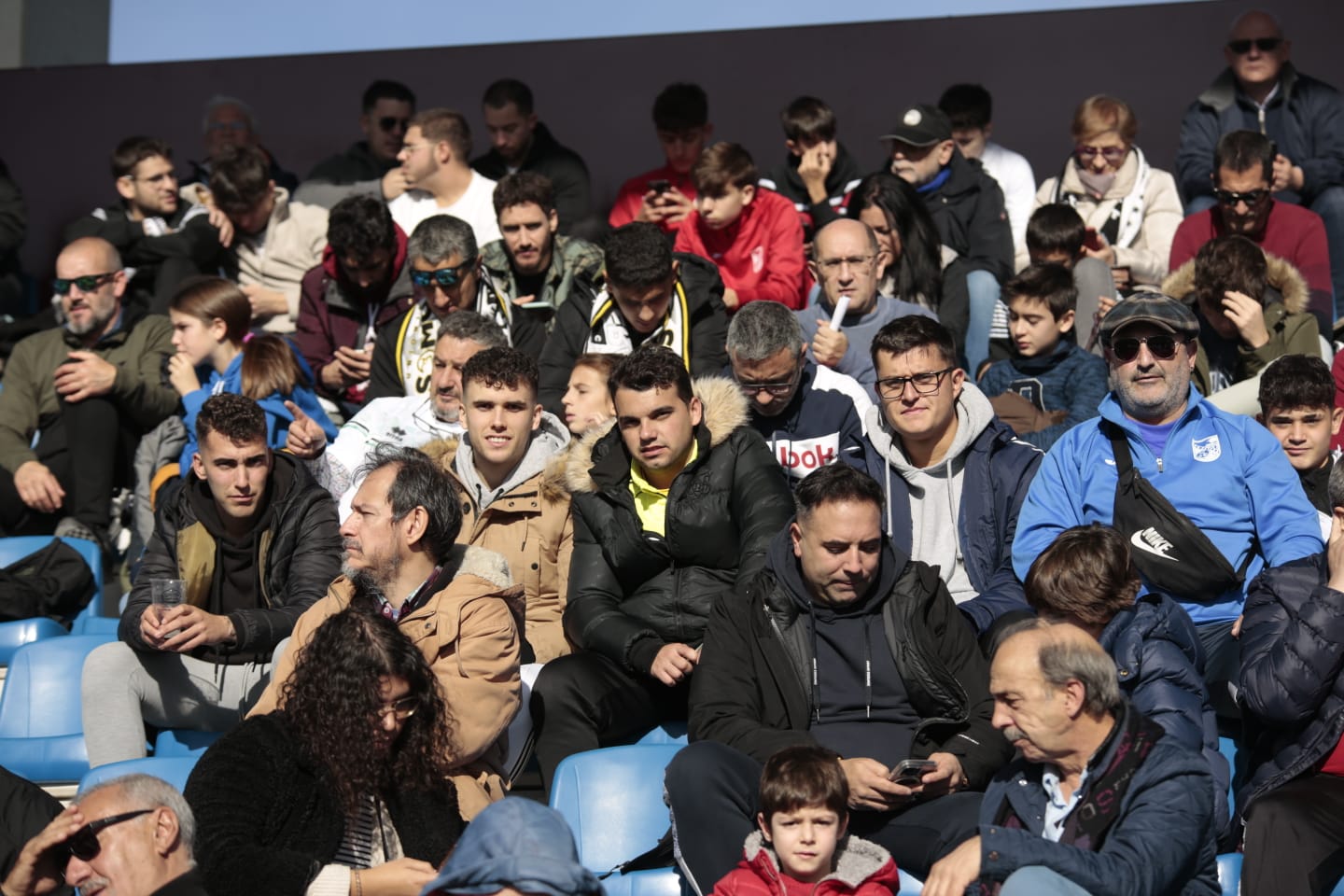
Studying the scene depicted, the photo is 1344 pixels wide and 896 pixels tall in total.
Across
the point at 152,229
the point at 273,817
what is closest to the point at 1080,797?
the point at 273,817

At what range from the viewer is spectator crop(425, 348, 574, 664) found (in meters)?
4.70

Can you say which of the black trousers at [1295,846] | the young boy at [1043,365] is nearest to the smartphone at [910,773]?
the black trousers at [1295,846]

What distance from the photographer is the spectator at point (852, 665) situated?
3.68 meters

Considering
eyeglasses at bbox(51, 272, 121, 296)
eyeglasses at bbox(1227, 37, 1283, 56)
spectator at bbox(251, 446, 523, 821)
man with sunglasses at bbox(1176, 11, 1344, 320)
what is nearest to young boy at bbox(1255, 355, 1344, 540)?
man with sunglasses at bbox(1176, 11, 1344, 320)

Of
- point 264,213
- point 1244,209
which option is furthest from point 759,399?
point 264,213

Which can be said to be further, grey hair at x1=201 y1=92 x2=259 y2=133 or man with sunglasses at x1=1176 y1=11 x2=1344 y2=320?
grey hair at x1=201 y1=92 x2=259 y2=133

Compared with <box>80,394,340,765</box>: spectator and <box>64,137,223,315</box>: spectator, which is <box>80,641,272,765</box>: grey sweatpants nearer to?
<box>80,394,340,765</box>: spectator

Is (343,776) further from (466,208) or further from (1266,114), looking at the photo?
(1266,114)

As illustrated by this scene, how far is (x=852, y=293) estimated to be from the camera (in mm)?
5770

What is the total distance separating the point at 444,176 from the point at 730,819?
432 cm

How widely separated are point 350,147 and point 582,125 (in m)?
1.25

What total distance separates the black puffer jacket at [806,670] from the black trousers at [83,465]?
3058 mm

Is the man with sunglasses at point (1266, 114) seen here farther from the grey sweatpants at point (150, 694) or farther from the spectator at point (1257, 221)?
the grey sweatpants at point (150, 694)

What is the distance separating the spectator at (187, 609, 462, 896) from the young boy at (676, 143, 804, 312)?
3223 millimetres
